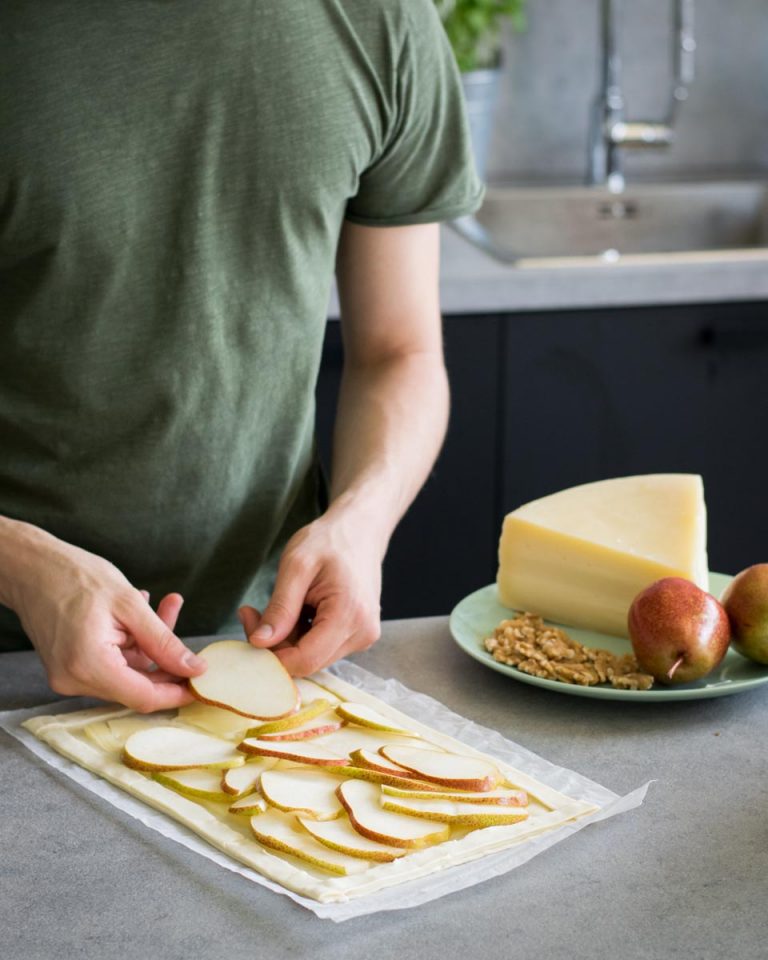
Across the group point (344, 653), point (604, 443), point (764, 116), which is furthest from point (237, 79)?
point (764, 116)

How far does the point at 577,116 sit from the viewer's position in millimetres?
2998

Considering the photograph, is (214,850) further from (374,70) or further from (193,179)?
(374,70)

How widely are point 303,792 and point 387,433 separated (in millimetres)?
522

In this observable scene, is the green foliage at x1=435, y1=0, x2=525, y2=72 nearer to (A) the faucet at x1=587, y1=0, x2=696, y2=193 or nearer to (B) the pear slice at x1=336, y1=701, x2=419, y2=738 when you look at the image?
(A) the faucet at x1=587, y1=0, x2=696, y2=193

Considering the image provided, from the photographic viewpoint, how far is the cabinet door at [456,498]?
7.37 ft

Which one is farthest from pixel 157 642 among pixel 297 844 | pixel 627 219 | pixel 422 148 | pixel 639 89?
pixel 639 89

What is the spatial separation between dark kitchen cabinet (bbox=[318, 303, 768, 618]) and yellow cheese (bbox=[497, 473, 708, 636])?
1070mm

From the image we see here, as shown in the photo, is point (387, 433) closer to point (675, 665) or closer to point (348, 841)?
point (675, 665)

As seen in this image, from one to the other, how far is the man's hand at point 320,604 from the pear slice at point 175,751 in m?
0.11

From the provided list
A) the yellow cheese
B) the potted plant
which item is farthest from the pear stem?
the potted plant

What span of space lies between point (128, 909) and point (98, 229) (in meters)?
Answer: 0.64

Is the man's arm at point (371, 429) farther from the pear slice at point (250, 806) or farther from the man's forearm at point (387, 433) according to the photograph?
the pear slice at point (250, 806)

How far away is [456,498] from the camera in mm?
2295

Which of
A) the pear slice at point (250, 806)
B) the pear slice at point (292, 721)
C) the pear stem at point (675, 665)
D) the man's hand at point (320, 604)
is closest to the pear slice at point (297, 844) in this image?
the pear slice at point (250, 806)
